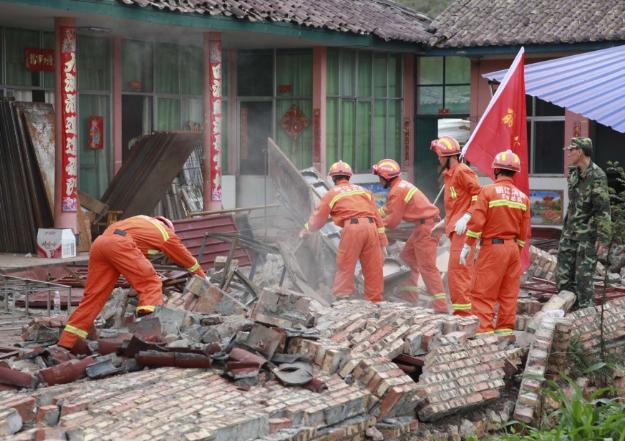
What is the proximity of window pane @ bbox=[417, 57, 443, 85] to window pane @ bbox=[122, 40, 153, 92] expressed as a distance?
7.54m

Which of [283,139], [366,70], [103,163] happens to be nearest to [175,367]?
[103,163]

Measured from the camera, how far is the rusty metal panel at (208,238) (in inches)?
587

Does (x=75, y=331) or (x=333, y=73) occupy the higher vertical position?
(x=333, y=73)

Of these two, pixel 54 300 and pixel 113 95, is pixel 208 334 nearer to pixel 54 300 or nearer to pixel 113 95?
pixel 54 300

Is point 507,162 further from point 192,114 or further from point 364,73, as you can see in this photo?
point 364,73

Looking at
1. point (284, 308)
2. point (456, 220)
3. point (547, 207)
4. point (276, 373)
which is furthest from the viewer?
point (547, 207)

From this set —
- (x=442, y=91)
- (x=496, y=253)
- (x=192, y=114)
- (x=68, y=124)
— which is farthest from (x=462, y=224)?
(x=442, y=91)

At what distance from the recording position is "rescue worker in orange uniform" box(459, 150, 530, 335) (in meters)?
10.8

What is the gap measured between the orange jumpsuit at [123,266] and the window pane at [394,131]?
13.9 m

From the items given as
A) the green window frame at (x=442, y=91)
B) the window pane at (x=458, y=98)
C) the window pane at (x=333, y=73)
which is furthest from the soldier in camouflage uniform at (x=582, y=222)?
the window pane at (x=458, y=98)

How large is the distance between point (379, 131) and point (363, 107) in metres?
0.96

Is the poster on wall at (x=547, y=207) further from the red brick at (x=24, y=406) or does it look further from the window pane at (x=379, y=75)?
the red brick at (x=24, y=406)

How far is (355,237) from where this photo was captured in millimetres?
12281

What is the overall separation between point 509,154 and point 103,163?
340 inches
